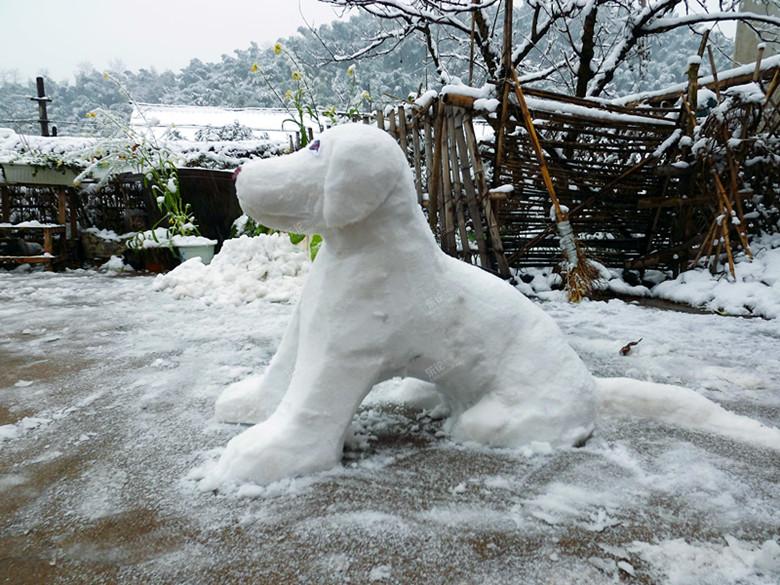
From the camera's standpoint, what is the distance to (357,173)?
117cm

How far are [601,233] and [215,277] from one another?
3.48 meters

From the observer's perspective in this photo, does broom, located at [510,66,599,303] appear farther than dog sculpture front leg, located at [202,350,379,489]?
Yes

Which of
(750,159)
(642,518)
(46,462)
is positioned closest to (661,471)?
(642,518)

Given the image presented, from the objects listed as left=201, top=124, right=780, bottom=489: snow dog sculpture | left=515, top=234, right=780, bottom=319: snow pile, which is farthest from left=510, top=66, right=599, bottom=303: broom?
left=201, top=124, right=780, bottom=489: snow dog sculpture

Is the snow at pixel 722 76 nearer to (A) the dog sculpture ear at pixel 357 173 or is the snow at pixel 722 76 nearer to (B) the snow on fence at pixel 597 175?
(B) the snow on fence at pixel 597 175

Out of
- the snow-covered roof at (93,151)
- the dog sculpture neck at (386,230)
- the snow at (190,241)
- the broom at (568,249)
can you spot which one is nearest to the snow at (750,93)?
the broom at (568,249)

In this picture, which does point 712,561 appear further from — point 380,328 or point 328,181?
point 328,181

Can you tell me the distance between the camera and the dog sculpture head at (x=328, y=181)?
3.84ft

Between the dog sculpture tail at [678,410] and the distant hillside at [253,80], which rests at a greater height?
the distant hillside at [253,80]

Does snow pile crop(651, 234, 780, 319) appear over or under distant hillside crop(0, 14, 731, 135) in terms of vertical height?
under

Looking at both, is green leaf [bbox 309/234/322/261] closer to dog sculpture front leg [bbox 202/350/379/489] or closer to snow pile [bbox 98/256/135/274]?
dog sculpture front leg [bbox 202/350/379/489]

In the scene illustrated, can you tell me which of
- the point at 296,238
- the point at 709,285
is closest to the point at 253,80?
the point at 296,238

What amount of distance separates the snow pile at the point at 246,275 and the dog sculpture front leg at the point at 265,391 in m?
2.18

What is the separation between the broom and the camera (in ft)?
12.4
